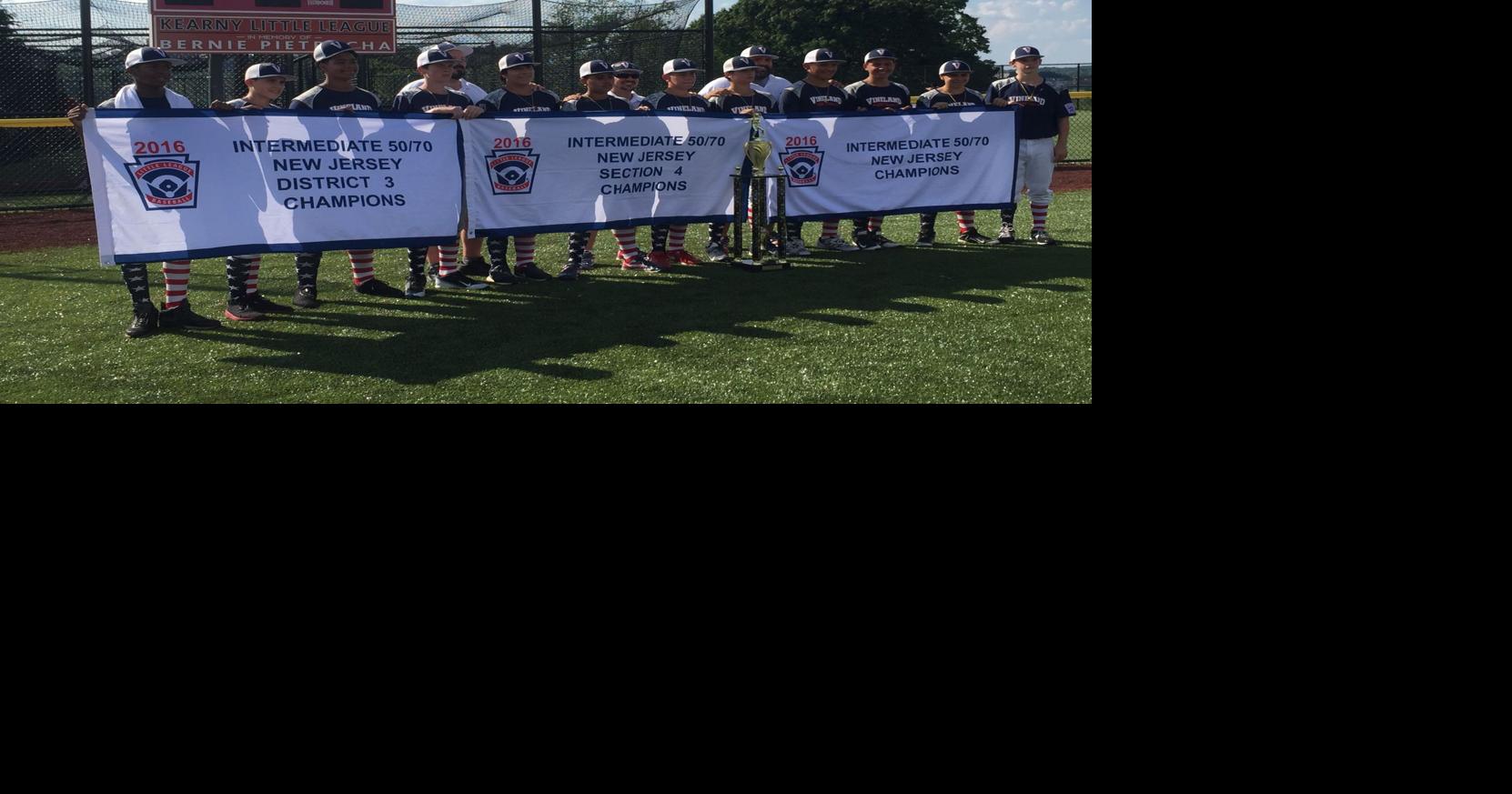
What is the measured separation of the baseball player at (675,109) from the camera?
32.4 ft

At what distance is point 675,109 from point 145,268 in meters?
4.16

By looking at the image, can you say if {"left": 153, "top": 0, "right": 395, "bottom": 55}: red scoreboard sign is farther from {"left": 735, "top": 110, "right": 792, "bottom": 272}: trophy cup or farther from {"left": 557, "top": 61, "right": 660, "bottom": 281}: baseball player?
{"left": 735, "top": 110, "right": 792, "bottom": 272}: trophy cup

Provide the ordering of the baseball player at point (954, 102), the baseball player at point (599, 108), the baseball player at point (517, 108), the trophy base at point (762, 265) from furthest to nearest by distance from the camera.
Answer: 1. the baseball player at point (954, 102)
2. the trophy base at point (762, 265)
3. the baseball player at point (599, 108)
4. the baseball player at point (517, 108)

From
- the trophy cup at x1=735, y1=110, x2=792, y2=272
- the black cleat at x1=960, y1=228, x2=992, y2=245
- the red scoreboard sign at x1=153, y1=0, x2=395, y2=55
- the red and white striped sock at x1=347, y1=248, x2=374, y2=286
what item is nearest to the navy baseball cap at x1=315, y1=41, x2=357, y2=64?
the red and white striped sock at x1=347, y1=248, x2=374, y2=286

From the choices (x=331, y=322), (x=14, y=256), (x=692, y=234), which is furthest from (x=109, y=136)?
(x=692, y=234)

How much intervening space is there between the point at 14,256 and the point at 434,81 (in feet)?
16.5

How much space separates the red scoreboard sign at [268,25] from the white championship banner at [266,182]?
8048 mm

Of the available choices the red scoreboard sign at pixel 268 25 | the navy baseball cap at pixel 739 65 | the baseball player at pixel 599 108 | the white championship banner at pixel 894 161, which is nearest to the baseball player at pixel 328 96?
the baseball player at pixel 599 108

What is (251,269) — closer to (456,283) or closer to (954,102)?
(456,283)

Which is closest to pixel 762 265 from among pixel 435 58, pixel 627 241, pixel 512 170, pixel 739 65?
pixel 627 241

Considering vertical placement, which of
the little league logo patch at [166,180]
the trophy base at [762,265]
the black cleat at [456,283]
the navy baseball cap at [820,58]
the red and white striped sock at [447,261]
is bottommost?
the black cleat at [456,283]

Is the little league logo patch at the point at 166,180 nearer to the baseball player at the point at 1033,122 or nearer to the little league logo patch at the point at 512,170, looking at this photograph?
the little league logo patch at the point at 512,170

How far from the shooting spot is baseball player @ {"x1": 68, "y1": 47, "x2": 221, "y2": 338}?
23.9 ft

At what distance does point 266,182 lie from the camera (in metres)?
7.62
